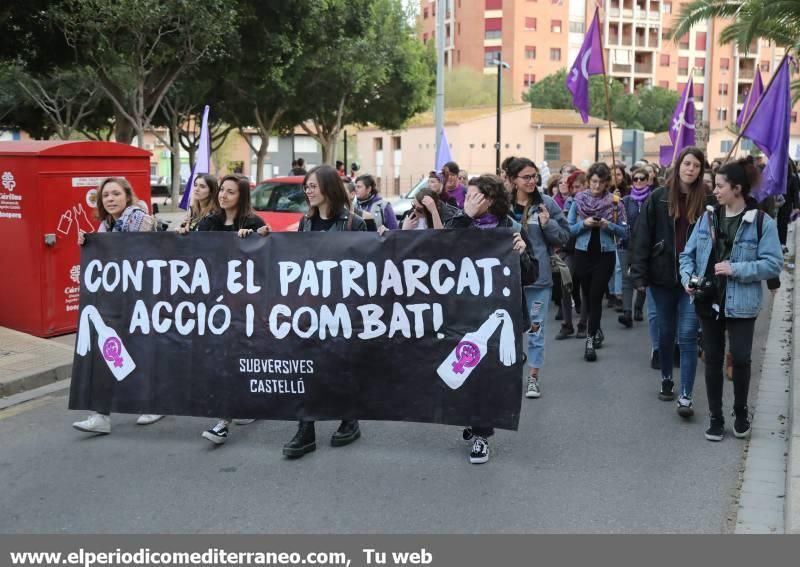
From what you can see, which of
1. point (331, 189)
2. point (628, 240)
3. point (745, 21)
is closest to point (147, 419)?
point (331, 189)

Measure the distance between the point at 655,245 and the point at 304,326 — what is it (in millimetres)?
2696

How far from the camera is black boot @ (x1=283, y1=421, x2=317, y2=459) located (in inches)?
207

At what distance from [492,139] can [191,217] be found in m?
53.9

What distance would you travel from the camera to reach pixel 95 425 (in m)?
5.75

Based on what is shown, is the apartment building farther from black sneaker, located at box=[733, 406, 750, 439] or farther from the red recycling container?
black sneaker, located at box=[733, 406, 750, 439]

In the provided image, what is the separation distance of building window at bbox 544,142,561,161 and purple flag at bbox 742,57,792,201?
A: 56.4 meters

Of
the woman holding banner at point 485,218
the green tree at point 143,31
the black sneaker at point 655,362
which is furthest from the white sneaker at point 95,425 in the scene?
the green tree at point 143,31

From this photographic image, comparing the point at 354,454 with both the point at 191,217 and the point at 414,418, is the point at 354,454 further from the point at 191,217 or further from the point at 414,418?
the point at 191,217

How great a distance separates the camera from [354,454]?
5.36 metres

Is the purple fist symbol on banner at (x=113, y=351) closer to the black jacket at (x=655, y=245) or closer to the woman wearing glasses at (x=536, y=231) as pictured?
the woman wearing glasses at (x=536, y=231)

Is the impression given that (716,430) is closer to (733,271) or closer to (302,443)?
A: (733,271)

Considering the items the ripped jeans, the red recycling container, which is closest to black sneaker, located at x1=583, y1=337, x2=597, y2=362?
the ripped jeans

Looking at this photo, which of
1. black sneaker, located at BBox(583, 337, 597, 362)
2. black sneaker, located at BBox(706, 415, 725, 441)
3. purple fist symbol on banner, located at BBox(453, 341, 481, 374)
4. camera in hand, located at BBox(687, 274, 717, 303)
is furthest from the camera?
black sneaker, located at BBox(583, 337, 597, 362)
